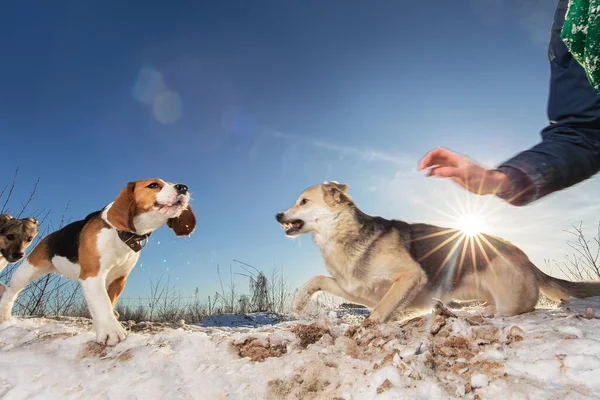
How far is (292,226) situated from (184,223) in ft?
4.08

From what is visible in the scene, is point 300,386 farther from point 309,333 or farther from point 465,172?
point 465,172

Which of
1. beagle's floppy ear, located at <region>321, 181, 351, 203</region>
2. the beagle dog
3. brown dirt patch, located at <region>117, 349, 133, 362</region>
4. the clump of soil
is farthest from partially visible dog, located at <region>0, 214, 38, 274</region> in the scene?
the clump of soil

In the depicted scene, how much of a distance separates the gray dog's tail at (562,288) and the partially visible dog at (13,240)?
247 inches

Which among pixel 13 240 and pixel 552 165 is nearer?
pixel 552 165

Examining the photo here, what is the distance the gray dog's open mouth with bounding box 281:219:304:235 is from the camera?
5.15 metres

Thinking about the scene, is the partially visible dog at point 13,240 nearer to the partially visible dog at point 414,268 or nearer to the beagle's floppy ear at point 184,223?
the beagle's floppy ear at point 184,223

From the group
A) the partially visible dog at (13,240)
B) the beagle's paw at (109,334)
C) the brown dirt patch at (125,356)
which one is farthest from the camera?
the partially visible dog at (13,240)

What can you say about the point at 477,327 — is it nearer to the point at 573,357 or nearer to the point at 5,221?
the point at 573,357

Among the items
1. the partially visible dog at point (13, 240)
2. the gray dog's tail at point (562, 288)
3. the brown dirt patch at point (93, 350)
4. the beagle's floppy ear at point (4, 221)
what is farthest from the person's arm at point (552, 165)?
the beagle's floppy ear at point (4, 221)

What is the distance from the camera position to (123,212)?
4297 mm

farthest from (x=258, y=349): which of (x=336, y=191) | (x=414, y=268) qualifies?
(x=336, y=191)

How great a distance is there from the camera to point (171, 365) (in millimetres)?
3336

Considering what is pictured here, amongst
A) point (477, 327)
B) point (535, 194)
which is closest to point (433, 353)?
point (477, 327)

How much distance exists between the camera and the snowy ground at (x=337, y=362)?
2.27 m
